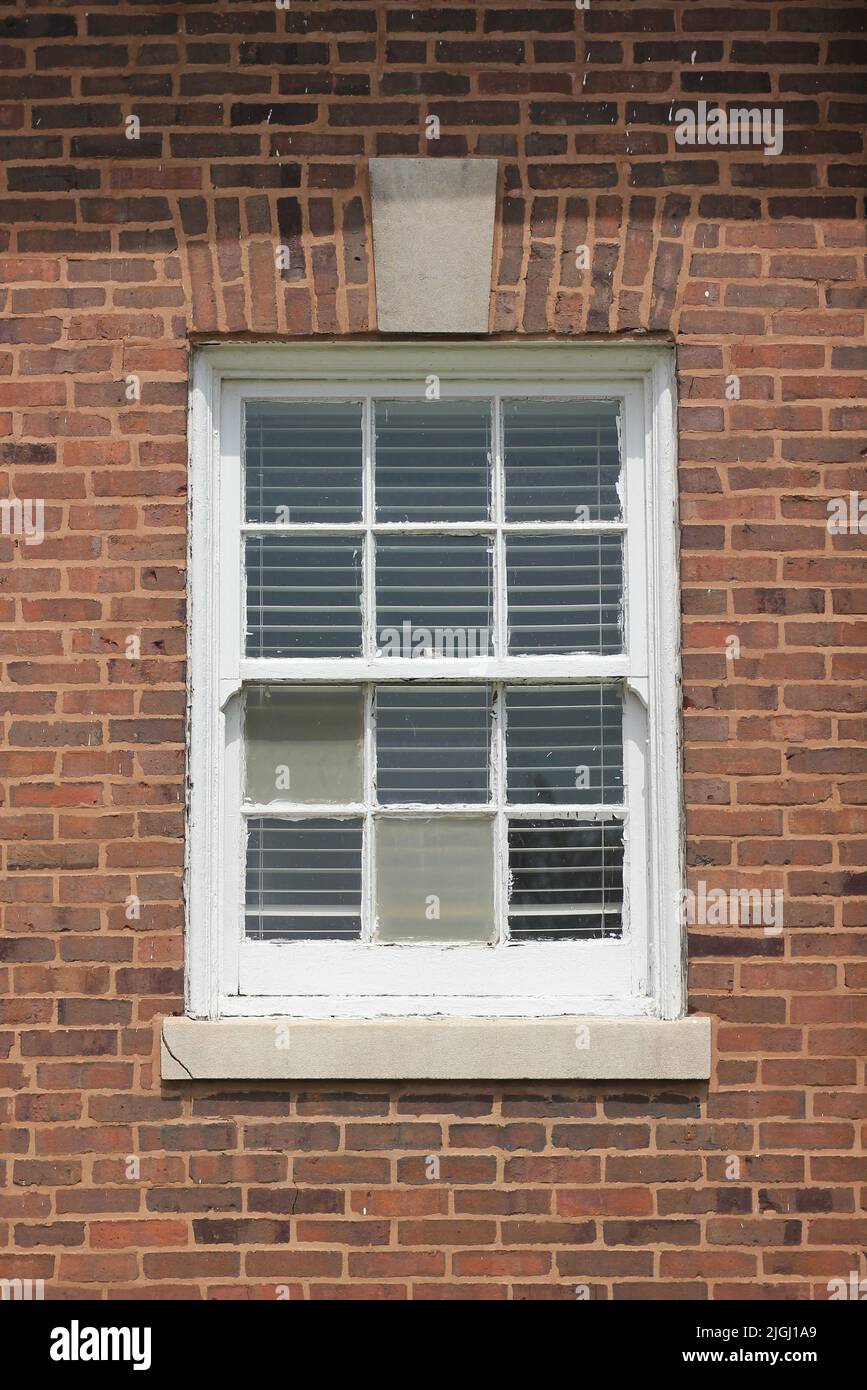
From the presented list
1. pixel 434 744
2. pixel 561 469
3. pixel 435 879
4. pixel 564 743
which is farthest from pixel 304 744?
pixel 561 469

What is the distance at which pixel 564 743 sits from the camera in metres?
3.58

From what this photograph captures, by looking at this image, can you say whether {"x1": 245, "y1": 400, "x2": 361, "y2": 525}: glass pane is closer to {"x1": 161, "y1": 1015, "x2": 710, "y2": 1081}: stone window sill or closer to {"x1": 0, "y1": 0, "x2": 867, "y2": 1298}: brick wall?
{"x1": 0, "y1": 0, "x2": 867, "y2": 1298}: brick wall

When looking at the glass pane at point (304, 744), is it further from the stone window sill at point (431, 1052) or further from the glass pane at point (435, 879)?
the stone window sill at point (431, 1052)

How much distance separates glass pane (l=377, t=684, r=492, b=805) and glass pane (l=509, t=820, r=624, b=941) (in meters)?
0.20

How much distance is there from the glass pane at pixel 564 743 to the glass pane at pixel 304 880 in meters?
0.51

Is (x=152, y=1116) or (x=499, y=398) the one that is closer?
(x=152, y=1116)

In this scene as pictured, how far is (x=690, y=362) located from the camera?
354 centimetres

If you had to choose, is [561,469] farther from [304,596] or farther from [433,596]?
[304,596]

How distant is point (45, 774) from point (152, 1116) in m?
0.99

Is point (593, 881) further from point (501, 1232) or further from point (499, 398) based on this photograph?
point (499, 398)

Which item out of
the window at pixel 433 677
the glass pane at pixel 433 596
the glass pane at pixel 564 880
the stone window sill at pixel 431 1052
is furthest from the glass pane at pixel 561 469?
the stone window sill at pixel 431 1052

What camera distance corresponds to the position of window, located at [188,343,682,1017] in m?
3.53

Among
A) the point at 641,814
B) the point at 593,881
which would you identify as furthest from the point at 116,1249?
the point at 641,814

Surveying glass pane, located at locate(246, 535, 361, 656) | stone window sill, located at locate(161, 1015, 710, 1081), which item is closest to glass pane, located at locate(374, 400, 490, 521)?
glass pane, located at locate(246, 535, 361, 656)
